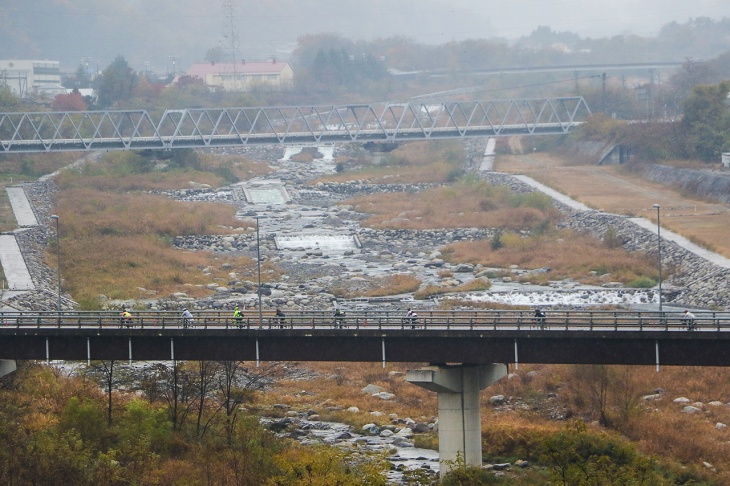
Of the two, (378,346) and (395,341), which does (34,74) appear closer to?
(378,346)

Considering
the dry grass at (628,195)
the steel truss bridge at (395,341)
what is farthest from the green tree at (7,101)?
the steel truss bridge at (395,341)

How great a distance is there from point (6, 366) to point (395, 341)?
11002 millimetres

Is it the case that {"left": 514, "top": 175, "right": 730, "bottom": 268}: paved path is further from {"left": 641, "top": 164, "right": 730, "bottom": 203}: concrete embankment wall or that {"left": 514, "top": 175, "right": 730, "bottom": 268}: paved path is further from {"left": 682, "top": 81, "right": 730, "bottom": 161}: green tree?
{"left": 682, "top": 81, "right": 730, "bottom": 161}: green tree

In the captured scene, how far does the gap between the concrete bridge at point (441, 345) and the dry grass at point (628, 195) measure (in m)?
28.9

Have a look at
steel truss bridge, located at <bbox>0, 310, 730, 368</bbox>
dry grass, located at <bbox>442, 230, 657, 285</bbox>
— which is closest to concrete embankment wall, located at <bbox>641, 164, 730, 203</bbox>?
dry grass, located at <bbox>442, 230, 657, 285</bbox>

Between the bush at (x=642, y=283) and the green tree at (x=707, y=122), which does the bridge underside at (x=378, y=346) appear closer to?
the bush at (x=642, y=283)

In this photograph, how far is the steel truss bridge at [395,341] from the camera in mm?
35750

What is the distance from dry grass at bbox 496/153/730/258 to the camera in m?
71.1

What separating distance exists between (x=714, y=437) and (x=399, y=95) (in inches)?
5237

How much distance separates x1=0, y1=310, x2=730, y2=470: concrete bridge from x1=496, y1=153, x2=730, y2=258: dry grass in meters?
28.9

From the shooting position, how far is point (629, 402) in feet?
142

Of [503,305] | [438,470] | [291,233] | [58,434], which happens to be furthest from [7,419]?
[291,233]

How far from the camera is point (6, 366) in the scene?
38.8 m

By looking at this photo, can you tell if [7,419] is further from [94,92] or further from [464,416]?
[94,92]
